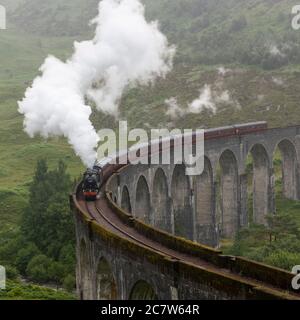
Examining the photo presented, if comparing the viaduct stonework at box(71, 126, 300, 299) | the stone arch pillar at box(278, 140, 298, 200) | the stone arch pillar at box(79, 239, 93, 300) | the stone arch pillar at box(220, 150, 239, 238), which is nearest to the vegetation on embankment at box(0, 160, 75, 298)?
the viaduct stonework at box(71, 126, 300, 299)

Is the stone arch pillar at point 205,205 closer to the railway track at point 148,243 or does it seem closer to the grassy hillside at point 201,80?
the grassy hillside at point 201,80

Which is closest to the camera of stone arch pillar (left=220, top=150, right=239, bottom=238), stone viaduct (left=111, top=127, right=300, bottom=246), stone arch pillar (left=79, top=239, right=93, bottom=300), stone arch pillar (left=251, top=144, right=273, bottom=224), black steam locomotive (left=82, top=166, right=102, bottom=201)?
stone arch pillar (left=79, top=239, right=93, bottom=300)

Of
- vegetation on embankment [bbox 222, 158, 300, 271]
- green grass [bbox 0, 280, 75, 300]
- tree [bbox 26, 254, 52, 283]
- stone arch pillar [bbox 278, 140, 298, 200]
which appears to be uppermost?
stone arch pillar [bbox 278, 140, 298, 200]

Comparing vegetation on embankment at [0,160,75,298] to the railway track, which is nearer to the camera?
the railway track

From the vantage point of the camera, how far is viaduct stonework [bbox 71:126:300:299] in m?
20.9

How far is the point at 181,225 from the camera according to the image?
167ft

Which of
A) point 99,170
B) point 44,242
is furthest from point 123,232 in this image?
point 44,242

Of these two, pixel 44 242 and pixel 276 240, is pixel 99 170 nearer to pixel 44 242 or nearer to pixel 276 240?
pixel 44 242

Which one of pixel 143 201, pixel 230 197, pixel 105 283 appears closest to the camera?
pixel 105 283

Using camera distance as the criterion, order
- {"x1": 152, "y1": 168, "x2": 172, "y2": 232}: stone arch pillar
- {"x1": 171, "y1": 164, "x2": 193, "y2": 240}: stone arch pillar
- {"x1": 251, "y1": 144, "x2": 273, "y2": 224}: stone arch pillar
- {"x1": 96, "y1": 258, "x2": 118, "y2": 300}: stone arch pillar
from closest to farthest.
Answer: {"x1": 96, "y1": 258, "x2": 118, "y2": 300}: stone arch pillar → {"x1": 152, "y1": 168, "x2": 172, "y2": 232}: stone arch pillar → {"x1": 171, "y1": 164, "x2": 193, "y2": 240}: stone arch pillar → {"x1": 251, "y1": 144, "x2": 273, "y2": 224}: stone arch pillar

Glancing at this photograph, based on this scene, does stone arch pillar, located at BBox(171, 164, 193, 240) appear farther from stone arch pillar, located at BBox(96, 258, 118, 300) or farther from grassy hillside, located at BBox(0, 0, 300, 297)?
stone arch pillar, located at BBox(96, 258, 118, 300)

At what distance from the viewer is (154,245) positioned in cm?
2548

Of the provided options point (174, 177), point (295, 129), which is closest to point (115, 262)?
point (174, 177)

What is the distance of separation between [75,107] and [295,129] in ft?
91.2
